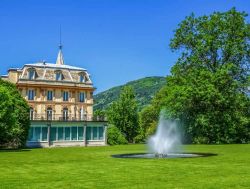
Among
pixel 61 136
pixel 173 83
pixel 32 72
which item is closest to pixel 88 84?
pixel 32 72

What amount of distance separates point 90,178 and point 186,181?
11.8 ft

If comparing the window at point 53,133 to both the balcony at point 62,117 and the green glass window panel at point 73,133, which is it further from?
the balcony at point 62,117

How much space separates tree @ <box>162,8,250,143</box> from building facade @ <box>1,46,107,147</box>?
42.6 feet

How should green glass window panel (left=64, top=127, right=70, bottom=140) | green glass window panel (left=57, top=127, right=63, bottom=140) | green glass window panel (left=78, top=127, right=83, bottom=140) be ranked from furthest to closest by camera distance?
green glass window panel (left=78, top=127, right=83, bottom=140) < green glass window panel (left=64, top=127, right=70, bottom=140) < green glass window panel (left=57, top=127, right=63, bottom=140)

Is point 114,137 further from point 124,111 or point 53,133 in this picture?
point 124,111

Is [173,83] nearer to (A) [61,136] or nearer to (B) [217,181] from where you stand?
(A) [61,136]

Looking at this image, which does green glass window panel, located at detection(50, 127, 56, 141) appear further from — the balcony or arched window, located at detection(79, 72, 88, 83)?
arched window, located at detection(79, 72, 88, 83)

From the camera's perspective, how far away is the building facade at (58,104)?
5603 cm

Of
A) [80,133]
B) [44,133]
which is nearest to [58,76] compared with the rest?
[80,133]

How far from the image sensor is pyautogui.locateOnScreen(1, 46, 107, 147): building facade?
5603 centimetres

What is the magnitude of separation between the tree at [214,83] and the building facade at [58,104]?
→ 13.0 meters

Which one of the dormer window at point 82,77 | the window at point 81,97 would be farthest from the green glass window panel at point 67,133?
the dormer window at point 82,77

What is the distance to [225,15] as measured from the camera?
52.2m

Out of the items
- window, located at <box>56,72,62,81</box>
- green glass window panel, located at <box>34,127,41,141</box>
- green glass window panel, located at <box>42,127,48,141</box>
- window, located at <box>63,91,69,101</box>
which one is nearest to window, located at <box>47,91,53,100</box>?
window, located at <box>63,91,69,101</box>
